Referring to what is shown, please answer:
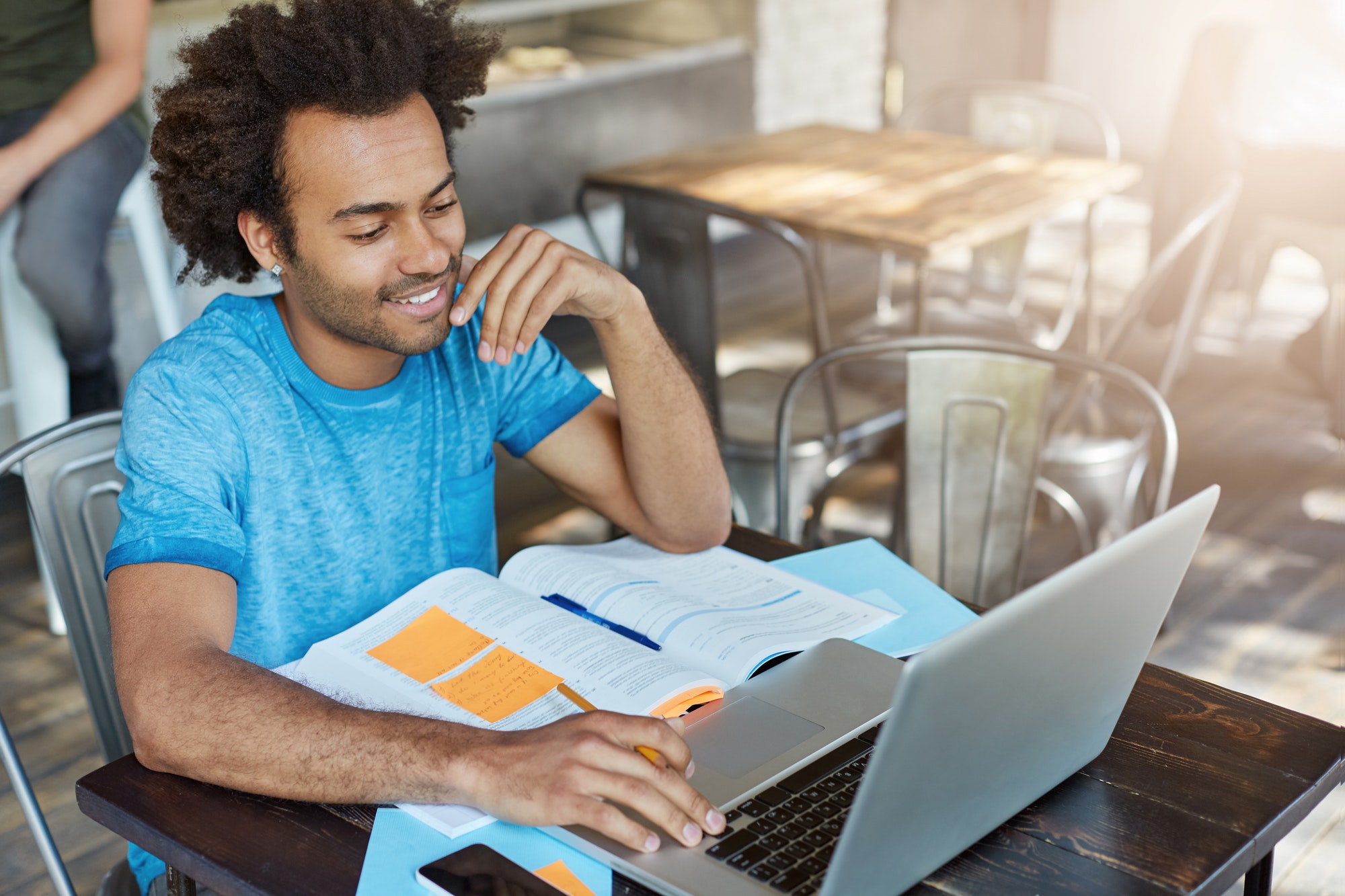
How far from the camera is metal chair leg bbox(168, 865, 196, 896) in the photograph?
94 centimetres

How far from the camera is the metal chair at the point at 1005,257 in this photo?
8.75 feet

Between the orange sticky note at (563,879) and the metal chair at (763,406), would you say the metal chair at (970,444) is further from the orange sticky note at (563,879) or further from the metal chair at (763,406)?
the orange sticky note at (563,879)

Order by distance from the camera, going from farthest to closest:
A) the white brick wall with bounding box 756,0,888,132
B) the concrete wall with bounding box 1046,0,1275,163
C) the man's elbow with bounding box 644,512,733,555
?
the concrete wall with bounding box 1046,0,1275,163, the white brick wall with bounding box 756,0,888,132, the man's elbow with bounding box 644,512,733,555

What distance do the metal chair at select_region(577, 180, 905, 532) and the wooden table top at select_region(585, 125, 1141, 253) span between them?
0.13m

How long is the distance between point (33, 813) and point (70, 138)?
4.70 ft

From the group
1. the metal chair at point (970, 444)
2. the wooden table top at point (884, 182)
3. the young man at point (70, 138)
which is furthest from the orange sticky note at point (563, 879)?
the young man at point (70, 138)

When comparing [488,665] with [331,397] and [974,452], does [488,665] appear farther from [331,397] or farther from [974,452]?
[974,452]

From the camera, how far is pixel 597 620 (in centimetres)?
112

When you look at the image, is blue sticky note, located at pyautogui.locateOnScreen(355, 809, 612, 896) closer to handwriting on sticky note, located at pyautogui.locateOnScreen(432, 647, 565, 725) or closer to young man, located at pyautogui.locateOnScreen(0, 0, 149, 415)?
handwriting on sticky note, located at pyautogui.locateOnScreen(432, 647, 565, 725)

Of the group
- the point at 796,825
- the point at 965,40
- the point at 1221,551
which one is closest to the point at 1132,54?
the point at 965,40

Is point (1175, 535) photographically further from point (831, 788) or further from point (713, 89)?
point (713, 89)

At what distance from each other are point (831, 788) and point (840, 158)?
7.60 ft

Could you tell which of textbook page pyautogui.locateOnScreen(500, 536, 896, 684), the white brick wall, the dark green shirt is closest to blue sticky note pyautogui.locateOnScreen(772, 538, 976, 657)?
textbook page pyautogui.locateOnScreen(500, 536, 896, 684)

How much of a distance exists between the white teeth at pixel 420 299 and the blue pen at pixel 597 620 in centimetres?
31
